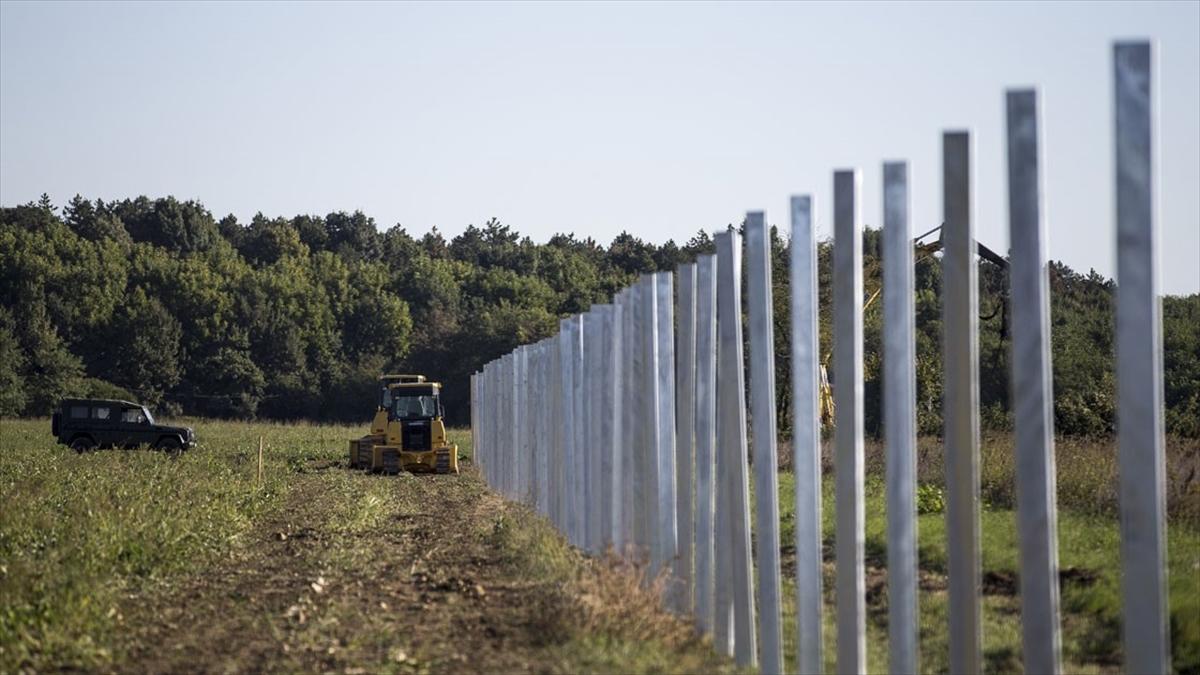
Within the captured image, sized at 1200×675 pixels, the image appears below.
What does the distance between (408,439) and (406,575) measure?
1985 cm

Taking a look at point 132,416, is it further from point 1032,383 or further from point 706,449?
point 1032,383

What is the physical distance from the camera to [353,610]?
9.91 metres

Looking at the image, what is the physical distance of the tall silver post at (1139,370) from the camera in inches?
211

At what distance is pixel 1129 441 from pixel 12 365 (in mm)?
66029

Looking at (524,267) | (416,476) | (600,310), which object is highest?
(524,267)

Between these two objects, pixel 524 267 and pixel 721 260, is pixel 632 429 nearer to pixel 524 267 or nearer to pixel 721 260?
pixel 721 260

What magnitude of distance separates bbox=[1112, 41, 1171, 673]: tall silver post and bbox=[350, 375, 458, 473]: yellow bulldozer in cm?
2614

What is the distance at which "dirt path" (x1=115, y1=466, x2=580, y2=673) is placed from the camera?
8195 mm

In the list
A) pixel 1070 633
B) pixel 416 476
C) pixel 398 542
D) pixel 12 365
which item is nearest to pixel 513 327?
pixel 12 365

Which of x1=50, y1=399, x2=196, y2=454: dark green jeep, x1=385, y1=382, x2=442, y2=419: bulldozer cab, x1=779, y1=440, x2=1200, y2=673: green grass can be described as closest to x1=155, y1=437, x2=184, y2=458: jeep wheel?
x1=50, y1=399, x2=196, y2=454: dark green jeep

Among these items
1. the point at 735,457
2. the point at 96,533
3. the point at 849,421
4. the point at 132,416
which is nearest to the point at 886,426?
the point at 849,421

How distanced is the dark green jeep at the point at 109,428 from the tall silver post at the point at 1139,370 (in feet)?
119

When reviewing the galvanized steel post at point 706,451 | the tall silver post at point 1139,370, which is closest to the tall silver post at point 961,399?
the tall silver post at point 1139,370

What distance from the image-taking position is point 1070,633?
916 cm
